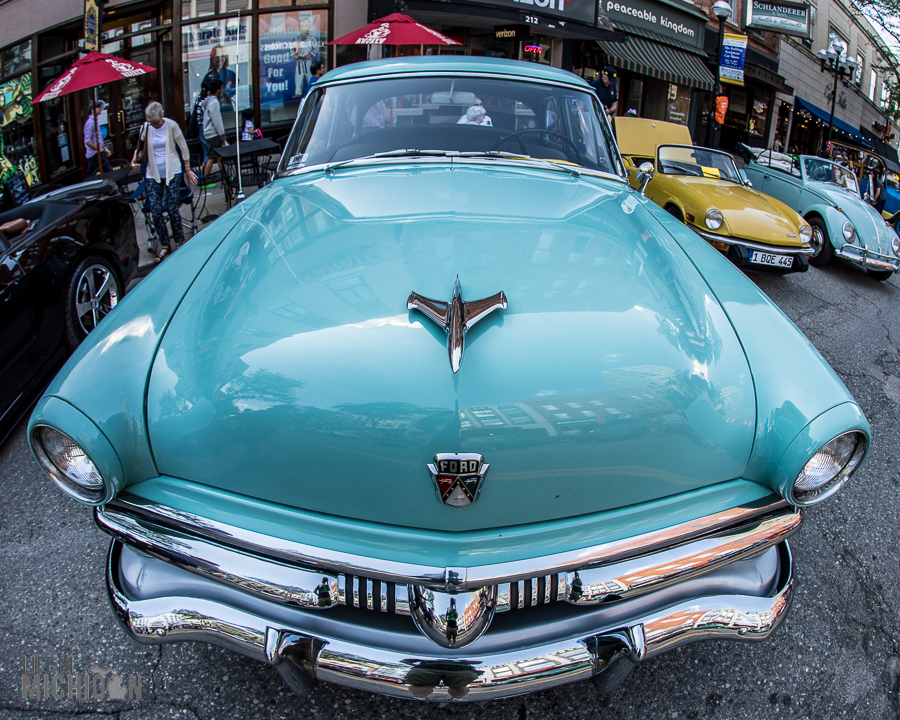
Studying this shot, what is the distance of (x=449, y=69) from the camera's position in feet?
9.11

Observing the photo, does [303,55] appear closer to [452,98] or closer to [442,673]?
[452,98]

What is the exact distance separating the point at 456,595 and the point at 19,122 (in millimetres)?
14871

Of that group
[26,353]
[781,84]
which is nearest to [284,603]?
[26,353]

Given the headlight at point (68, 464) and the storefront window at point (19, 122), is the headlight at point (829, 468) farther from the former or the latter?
the storefront window at point (19, 122)

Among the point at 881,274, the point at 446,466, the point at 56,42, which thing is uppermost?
the point at 56,42

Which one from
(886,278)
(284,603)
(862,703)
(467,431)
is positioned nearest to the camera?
(467,431)

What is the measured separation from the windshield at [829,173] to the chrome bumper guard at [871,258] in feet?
5.57

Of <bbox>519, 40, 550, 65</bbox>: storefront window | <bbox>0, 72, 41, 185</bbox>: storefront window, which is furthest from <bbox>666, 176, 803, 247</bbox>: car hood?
<bbox>0, 72, 41, 185</bbox>: storefront window

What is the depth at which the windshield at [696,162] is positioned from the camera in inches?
261

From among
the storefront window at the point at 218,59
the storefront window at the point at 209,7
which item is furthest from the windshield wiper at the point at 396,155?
the storefront window at the point at 209,7

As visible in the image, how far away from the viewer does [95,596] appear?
2045 mm

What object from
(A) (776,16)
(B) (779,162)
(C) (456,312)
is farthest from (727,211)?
(A) (776,16)

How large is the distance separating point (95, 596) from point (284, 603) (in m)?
1.12

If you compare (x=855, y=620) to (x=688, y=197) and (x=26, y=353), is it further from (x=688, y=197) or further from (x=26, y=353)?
(x=688, y=197)
